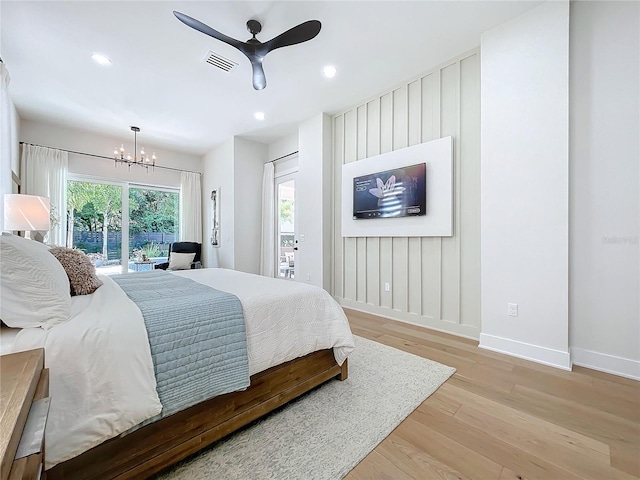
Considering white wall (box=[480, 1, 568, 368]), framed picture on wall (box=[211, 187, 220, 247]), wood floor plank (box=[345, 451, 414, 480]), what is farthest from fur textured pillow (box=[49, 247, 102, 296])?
framed picture on wall (box=[211, 187, 220, 247])

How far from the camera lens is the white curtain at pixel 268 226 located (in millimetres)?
5168

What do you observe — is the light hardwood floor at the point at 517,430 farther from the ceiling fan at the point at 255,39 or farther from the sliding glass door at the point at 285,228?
the sliding glass door at the point at 285,228

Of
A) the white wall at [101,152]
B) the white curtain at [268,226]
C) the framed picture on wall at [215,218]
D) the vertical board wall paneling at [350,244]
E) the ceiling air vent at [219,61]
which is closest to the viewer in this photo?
the ceiling air vent at [219,61]

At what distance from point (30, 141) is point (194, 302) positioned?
514cm

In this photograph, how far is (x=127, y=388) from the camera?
1022mm

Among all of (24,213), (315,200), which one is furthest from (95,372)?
(315,200)

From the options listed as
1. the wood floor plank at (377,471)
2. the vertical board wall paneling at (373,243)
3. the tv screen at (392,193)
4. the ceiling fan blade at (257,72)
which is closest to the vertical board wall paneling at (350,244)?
the vertical board wall paneling at (373,243)

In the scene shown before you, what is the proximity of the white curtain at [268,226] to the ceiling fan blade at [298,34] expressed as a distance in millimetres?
3045

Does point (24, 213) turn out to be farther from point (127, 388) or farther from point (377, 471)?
point (377, 471)

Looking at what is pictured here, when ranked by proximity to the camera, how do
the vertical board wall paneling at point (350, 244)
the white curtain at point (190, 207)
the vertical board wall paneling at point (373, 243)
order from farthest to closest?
1. the white curtain at point (190, 207)
2. the vertical board wall paneling at point (350, 244)
3. the vertical board wall paneling at point (373, 243)

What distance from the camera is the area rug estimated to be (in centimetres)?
121

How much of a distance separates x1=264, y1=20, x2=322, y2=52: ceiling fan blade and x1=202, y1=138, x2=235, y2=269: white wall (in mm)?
3112

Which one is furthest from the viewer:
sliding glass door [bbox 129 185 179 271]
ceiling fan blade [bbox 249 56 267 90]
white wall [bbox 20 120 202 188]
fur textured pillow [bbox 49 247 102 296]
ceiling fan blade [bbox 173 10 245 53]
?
sliding glass door [bbox 129 185 179 271]

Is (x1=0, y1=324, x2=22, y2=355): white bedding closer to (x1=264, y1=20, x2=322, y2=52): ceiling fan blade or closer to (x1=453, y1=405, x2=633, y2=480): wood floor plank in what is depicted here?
(x1=453, y1=405, x2=633, y2=480): wood floor plank
